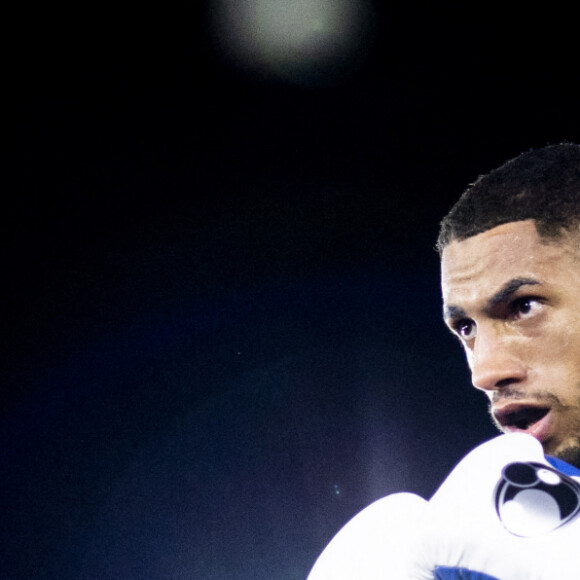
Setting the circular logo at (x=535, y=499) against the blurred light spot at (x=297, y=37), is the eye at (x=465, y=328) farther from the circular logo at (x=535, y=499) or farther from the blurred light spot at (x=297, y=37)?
the blurred light spot at (x=297, y=37)

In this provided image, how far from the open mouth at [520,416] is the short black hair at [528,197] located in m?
0.34

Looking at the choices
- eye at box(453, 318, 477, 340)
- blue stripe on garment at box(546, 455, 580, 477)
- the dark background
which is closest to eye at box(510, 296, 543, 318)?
eye at box(453, 318, 477, 340)

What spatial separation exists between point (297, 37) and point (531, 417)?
2.05 m

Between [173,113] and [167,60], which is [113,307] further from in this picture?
[167,60]

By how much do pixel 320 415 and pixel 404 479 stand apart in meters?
0.54

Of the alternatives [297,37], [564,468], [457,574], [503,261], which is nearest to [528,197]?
[503,261]

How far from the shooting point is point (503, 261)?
1030mm

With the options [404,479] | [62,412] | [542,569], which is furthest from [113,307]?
[542,569]

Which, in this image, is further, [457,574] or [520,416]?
[520,416]

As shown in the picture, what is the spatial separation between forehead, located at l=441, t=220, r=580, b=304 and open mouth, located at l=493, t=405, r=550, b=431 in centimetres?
23

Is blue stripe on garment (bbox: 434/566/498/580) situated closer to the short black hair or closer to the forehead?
the forehead

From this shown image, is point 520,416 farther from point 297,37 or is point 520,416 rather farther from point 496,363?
point 297,37

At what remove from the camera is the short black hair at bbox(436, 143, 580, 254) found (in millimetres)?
1059

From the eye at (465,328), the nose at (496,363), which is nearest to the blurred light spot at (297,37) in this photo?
the eye at (465,328)
